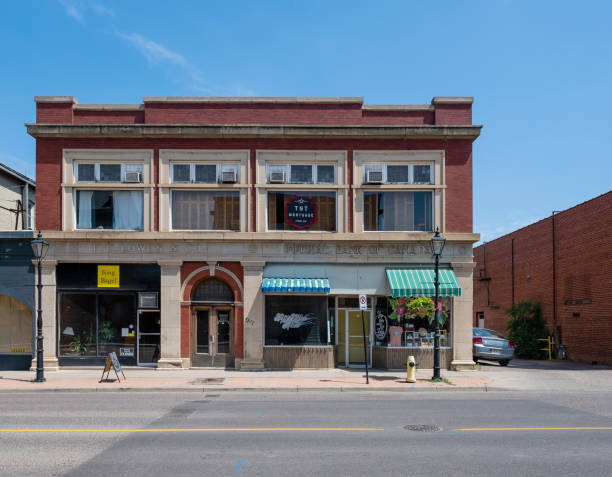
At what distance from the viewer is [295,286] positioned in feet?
64.1

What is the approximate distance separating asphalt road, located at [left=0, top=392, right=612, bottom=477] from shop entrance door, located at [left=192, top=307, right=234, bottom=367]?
220 inches

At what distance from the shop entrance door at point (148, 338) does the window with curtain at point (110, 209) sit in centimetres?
329

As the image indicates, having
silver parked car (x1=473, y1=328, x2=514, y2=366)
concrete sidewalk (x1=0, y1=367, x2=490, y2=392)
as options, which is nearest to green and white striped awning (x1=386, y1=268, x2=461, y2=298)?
concrete sidewalk (x1=0, y1=367, x2=490, y2=392)

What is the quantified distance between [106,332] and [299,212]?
841cm

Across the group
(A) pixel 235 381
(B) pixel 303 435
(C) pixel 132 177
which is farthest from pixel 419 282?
(C) pixel 132 177

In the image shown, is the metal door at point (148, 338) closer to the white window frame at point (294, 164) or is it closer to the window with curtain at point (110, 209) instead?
the window with curtain at point (110, 209)

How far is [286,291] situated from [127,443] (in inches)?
417

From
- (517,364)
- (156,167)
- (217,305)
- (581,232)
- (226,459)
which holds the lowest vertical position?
(517,364)

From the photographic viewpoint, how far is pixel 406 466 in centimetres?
798

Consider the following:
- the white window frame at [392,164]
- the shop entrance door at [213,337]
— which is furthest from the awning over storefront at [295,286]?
the white window frame at [392,164]

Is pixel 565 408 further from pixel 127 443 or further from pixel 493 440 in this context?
pixel 127 443

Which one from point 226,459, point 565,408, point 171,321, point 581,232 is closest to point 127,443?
point 226,459

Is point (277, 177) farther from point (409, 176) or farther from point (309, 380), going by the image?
point (309, 380)

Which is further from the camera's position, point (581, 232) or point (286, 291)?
point (581, 232)
